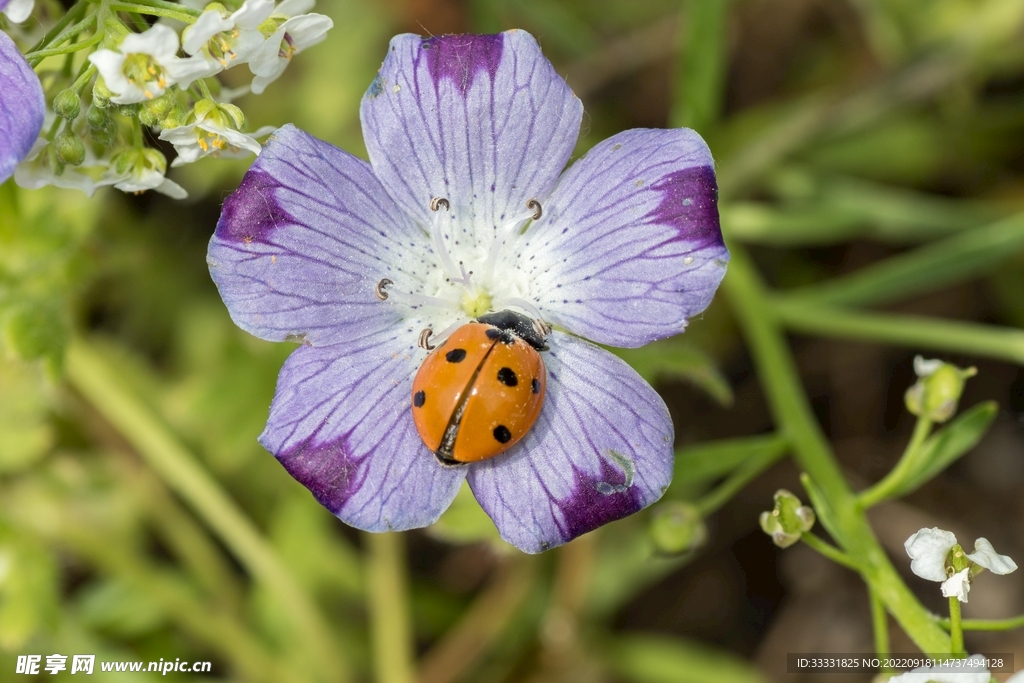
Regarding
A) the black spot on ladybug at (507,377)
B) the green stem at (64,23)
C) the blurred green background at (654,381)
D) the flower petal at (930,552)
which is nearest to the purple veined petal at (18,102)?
the green stem at (64,23)

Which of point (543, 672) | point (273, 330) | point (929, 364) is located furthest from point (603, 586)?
point (273, 330)

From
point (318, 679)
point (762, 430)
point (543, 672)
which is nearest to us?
point (318, 679)

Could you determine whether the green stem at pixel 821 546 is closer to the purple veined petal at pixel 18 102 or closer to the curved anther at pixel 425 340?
the curved anther at pixel 425 340

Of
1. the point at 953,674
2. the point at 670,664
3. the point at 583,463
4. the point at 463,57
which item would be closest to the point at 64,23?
the point at 463,57

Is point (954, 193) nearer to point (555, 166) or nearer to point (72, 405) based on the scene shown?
point (555, 166)

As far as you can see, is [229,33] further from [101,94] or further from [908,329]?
[908,329]

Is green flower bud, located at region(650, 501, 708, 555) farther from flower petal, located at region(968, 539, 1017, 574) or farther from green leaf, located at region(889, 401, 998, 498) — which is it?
flower petal, located at region(968, 539, 1017, 574)
